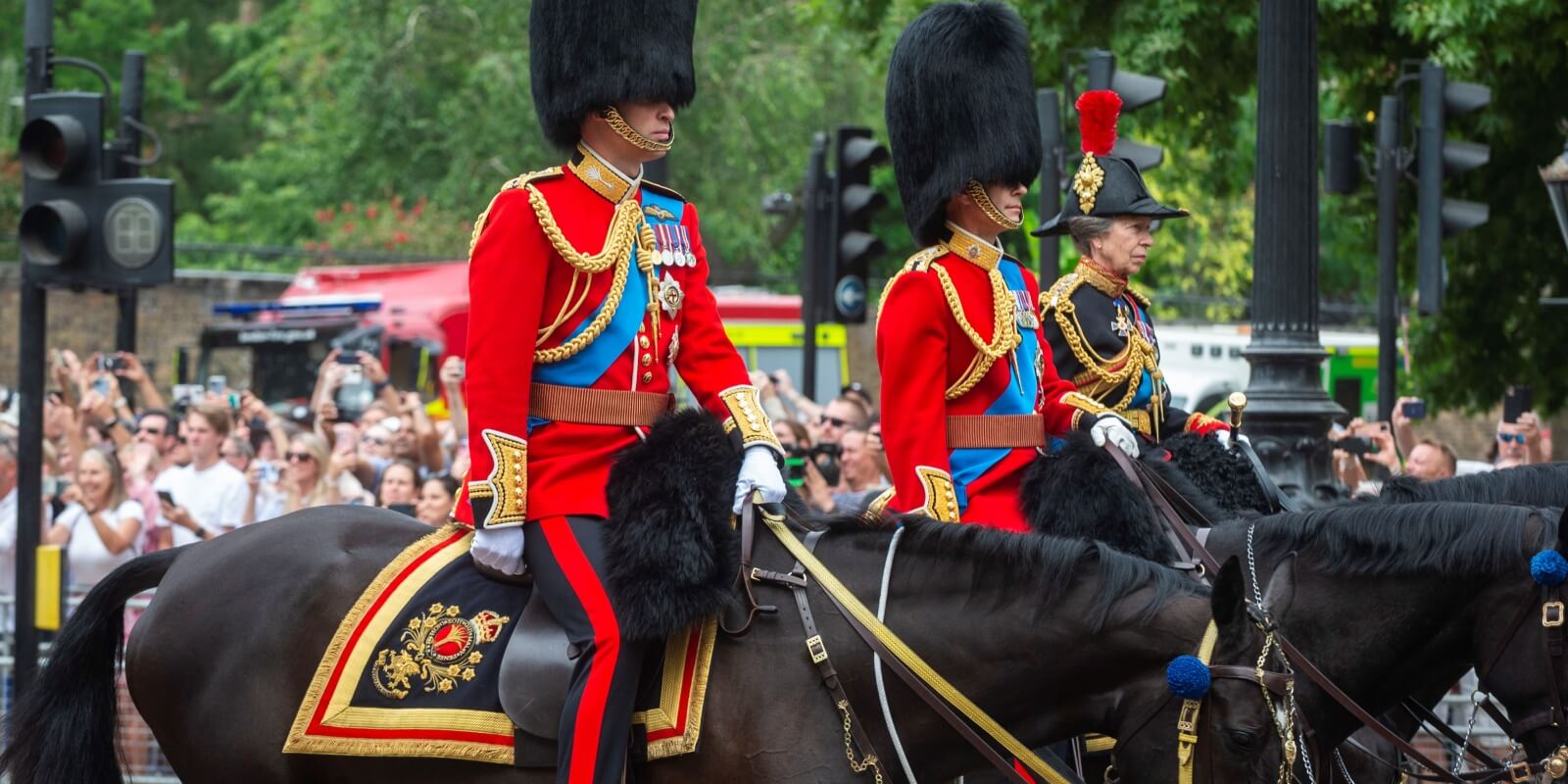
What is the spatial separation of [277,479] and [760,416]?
7060mm

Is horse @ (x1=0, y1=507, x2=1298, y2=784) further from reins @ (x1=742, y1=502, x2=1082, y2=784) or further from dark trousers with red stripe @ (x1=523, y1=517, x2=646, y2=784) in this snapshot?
dark trousers with red stripe @ (x1=523, y1=517, x2=646, y2=784)

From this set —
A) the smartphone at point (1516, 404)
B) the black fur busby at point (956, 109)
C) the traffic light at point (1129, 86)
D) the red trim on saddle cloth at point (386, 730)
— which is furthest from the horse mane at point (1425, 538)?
the smartphone at point (1516, 404)

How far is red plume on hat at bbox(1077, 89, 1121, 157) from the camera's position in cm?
702

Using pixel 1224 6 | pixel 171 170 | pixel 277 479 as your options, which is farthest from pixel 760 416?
pixel 171 170

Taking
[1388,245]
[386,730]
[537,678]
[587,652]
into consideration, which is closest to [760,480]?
[587,652]

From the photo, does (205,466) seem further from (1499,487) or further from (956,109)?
(1499,487)

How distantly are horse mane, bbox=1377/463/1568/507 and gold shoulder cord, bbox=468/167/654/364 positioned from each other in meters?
2.24

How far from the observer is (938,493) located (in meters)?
5.83

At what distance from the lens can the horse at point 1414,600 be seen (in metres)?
5.10

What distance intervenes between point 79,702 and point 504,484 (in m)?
1.41

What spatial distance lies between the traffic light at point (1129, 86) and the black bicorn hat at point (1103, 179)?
11.5 feet

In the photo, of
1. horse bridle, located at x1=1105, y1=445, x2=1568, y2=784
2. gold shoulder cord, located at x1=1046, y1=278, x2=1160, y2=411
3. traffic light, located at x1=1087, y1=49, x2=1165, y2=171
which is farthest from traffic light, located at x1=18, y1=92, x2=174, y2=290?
horse bridle, located at x1=1105, y1=445, x2=1568, y2=784

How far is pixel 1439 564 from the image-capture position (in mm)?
5160

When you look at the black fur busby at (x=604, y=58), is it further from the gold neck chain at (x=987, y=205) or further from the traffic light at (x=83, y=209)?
the traffic light at (x=83, y=209)
